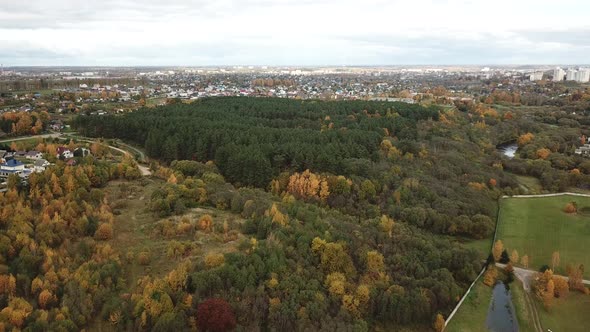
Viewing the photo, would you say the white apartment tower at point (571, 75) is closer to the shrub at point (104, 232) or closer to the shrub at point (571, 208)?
the shrub at point (571, 208)

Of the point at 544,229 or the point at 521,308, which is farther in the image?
the point at 544,229

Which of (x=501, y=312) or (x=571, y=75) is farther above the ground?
(x=571, y=75)

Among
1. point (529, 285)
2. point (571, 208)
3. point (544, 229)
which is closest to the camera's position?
point (529, 285)

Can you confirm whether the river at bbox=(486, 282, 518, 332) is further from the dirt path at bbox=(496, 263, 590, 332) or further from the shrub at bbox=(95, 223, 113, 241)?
the shrub at bbox=(95, 223, 113, 241)

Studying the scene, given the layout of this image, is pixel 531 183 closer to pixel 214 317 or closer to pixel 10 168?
pixel 214 317

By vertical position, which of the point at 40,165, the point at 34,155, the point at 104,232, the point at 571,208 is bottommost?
the point at 571,208

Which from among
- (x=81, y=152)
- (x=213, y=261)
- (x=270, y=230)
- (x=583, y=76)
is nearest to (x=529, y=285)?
(x=270, y=230)

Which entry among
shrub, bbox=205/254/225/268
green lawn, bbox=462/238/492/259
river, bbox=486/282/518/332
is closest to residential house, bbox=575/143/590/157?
green lawn, bbox=462/238/492/259

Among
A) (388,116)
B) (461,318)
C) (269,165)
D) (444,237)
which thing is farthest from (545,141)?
(461,318)
